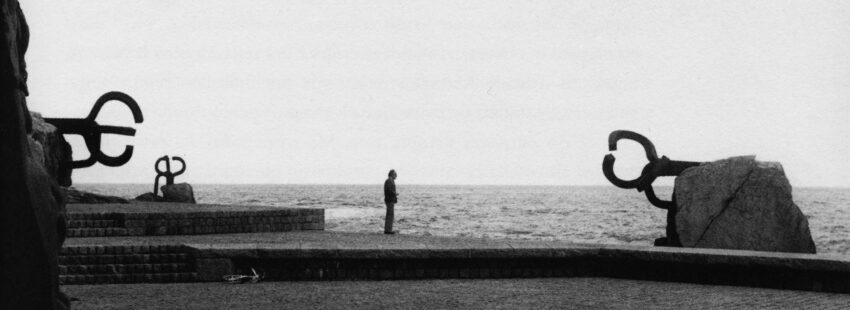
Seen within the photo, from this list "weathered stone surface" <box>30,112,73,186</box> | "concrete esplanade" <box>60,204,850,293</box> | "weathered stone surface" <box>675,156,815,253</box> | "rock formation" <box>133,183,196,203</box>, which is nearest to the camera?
"concrete esplanade" <box>60,204,850,293</box>

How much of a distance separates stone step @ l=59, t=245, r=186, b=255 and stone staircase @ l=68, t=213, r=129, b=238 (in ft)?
9.54

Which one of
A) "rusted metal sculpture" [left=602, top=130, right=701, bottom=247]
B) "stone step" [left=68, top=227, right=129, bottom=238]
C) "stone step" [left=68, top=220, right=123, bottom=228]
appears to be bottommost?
"stone step" [left=68, top=227, right=129, bottom=238]

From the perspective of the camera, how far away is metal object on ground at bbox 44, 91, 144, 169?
→ 2003 centimetres

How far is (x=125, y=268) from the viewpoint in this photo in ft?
33.7

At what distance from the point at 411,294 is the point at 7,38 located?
584cm

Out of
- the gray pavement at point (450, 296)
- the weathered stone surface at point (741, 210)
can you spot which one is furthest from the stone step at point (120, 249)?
the weathered stone surface at point (741, 210)

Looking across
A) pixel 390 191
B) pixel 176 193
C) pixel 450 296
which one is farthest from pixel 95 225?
pixel 176 193

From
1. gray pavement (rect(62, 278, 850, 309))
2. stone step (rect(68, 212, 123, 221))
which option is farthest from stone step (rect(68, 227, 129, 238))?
gray pavement (rect(62, 278, 850, 309))

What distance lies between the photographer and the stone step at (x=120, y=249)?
10.3 meters

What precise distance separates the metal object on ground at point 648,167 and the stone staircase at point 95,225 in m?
6.75

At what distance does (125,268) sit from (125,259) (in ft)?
0.52

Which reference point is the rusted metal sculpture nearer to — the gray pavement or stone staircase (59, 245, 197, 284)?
the gray pavement

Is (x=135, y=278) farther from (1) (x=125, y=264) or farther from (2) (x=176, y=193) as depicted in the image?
(2) (x=176, y=193)

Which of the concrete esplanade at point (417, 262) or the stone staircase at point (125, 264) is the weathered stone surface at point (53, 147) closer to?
the stone staircase at point (125, 264)
